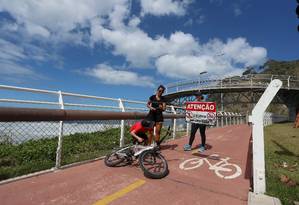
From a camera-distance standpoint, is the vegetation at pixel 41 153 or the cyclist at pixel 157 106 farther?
the cyclist at pixel 157 106

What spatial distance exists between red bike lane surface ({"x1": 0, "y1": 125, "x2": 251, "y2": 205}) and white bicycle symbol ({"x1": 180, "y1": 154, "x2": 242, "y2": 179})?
3 centimetres

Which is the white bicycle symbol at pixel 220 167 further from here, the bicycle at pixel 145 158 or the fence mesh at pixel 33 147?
the fence mesh at pixel 33 147

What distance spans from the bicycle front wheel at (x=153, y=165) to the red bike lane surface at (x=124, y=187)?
0.38 feet

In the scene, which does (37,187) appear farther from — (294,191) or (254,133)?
(294,191)

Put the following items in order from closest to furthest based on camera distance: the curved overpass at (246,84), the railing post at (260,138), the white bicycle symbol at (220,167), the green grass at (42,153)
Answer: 1. the railing post at (260,138)
2. the green grass at (42,153)
3. the white bicycle symbol at (220,167)
4. the curved overpass at (246,84)

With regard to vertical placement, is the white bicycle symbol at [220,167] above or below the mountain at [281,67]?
below

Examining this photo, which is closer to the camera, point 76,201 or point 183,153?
point 76,201

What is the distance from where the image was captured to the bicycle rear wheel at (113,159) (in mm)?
6078

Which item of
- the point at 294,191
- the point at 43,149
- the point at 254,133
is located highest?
the point at 254,133

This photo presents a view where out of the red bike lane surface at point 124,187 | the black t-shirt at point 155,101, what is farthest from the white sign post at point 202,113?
the red bike lane surface at point 124,187

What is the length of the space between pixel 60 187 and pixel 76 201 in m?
0.70

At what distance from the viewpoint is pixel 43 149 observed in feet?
23.2

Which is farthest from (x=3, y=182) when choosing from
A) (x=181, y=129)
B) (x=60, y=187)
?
(x=181, y=129)

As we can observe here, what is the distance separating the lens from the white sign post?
8289 mm
